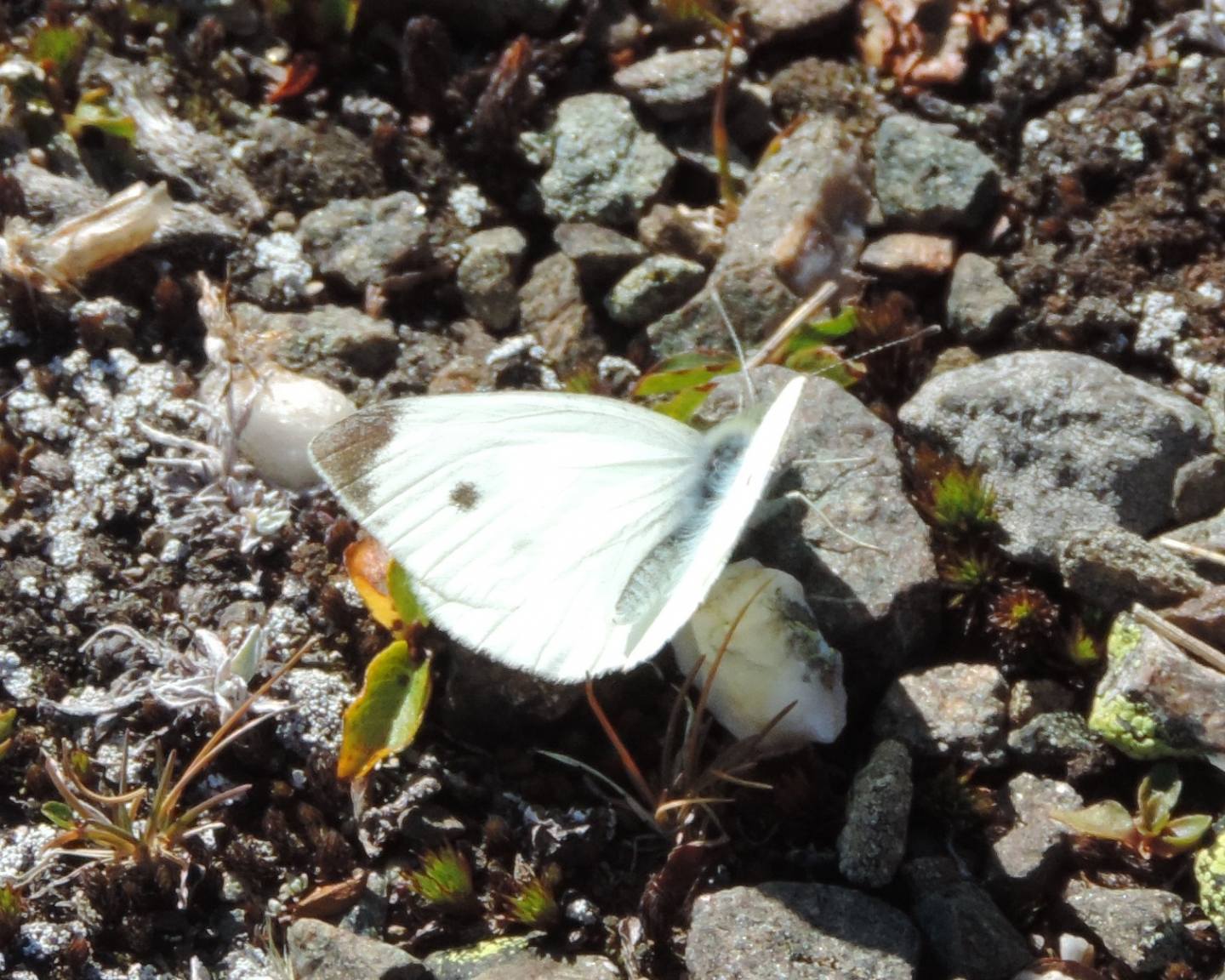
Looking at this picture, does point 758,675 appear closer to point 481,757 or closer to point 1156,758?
point 481,757

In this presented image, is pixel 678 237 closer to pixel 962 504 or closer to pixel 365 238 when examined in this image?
pixel 365 238

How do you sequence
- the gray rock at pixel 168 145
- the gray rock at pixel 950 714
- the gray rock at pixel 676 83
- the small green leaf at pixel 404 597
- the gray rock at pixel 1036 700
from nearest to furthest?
the gray rock at pixel 950 714 < the gray rock at pixel 1036 700 < the small green leaf at pixel 404 597 < the gray rock at pixel 168 145 < the gray rock at pixel 676 83

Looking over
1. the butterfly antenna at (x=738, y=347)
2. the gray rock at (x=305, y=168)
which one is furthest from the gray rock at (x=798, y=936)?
the gray rock at (x=305, y=168)

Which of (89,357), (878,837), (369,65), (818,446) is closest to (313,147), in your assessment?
(369,65)

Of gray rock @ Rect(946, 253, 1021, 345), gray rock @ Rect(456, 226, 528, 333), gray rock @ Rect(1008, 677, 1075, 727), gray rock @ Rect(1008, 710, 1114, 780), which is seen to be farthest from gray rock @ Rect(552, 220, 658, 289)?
gray rock @ Rect(1008, 710, 1114, 780)

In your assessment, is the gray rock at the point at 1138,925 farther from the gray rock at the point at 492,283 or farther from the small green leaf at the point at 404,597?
the gray rock at the point at 492,283
